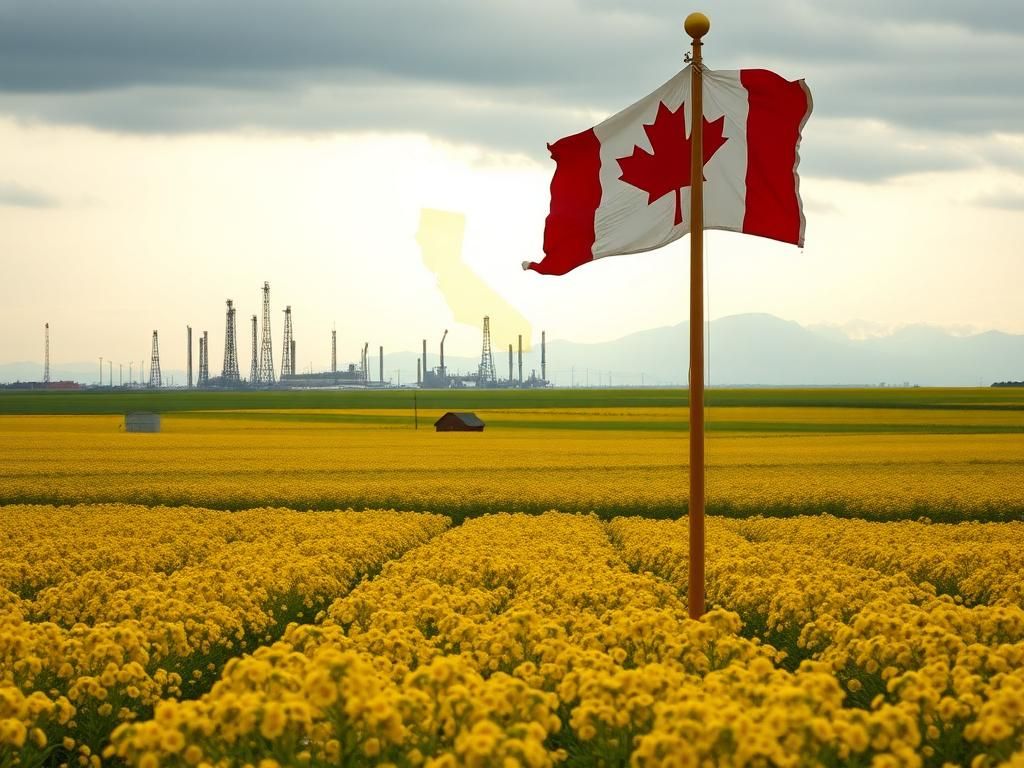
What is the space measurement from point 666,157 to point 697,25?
4.90 ft

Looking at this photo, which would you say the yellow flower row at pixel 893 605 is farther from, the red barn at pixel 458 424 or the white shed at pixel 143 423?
the white shed at pixel 143 423

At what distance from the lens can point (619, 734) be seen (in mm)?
7645

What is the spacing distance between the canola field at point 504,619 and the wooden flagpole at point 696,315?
3.25 feet

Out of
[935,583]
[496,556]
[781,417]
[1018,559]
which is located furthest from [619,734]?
[781,417]

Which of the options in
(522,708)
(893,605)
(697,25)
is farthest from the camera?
(893,605)

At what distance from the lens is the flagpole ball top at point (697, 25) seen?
12.3 m

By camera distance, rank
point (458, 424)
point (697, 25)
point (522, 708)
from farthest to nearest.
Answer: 1. point (458, 424)
2. point (697, 25)
3. point (522, 708)

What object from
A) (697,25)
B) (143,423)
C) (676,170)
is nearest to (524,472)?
(676,170)

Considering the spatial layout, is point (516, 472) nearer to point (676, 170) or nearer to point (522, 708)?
point (676, 170)

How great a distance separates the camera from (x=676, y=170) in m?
12.8

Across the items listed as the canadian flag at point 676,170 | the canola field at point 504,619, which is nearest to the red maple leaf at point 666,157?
the canadian flag at point 676,170

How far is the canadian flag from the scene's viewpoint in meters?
12.5

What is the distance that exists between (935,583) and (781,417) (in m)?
75.2

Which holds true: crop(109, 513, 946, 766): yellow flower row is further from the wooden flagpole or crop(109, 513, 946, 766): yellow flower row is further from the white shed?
the white shed
